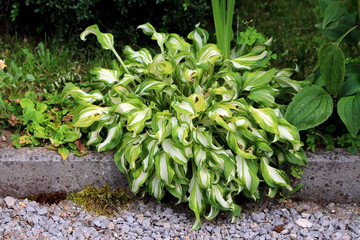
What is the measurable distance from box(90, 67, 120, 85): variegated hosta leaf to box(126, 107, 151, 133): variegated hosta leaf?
0.35 metres

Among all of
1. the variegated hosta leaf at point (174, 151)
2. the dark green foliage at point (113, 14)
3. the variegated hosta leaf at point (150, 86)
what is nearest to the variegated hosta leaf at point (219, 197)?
the variegated hosta leaf at point (174, 151)

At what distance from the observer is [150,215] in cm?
297

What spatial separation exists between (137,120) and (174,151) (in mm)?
248

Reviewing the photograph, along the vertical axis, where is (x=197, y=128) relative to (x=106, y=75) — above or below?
below

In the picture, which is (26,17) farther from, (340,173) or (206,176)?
(340,173)

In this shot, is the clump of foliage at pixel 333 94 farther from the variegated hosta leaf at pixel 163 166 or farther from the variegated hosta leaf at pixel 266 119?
the variegated hosta leaf at pixel 163 166

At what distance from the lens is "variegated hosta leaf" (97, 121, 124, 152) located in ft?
9.45

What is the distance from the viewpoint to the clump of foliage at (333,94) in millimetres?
2820

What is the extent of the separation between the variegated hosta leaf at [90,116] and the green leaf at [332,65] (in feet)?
3.84

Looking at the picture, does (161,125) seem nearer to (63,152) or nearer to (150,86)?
(150,86)

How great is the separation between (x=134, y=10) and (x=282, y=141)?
187cm

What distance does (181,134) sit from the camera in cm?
269

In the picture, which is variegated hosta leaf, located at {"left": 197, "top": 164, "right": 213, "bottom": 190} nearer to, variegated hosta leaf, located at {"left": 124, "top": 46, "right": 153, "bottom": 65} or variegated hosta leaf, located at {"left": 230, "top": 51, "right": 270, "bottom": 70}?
variegated hosta leaf, located at {"left": 230, "top": 51, "right": 270, "bottom": 70}

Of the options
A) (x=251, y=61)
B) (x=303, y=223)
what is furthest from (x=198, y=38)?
(x=303, y=223)
